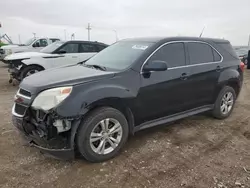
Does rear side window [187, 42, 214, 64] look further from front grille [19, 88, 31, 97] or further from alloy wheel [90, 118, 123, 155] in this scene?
front grille [19, 88, 31, 97]

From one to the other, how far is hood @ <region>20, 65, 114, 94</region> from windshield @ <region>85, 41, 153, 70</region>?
14.6 inches

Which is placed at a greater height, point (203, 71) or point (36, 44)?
point (203, 71)

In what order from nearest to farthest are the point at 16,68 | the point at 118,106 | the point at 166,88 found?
the point at 118,106
the point at 166,88
the point at 16,68

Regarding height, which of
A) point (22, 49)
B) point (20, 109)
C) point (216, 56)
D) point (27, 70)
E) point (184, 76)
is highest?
point (216, 56)

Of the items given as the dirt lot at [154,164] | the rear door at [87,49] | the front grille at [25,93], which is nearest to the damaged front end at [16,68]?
the rear door at [87,49]

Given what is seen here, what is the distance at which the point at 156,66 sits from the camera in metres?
3.55

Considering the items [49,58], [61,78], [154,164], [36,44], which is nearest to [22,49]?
[36,44]

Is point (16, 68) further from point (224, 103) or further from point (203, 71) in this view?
point (224, 103)

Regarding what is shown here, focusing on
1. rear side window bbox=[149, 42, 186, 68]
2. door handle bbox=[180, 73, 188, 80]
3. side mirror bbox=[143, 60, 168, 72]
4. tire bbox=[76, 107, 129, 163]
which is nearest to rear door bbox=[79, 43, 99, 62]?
rear side window bbox=[149, 42, 186, 68]

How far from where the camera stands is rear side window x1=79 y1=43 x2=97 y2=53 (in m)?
9.41

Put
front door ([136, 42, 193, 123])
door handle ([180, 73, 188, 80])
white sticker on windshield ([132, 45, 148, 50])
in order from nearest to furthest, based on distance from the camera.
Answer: front door ([136, 42, 193, 123])
white sticker on windshield ([132, 45, 148, 50])
door handle ([180, 73, 188, 80])

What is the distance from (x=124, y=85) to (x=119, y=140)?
77 centimetres

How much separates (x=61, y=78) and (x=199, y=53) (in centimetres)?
262

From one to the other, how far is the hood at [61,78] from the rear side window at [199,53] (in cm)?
175
